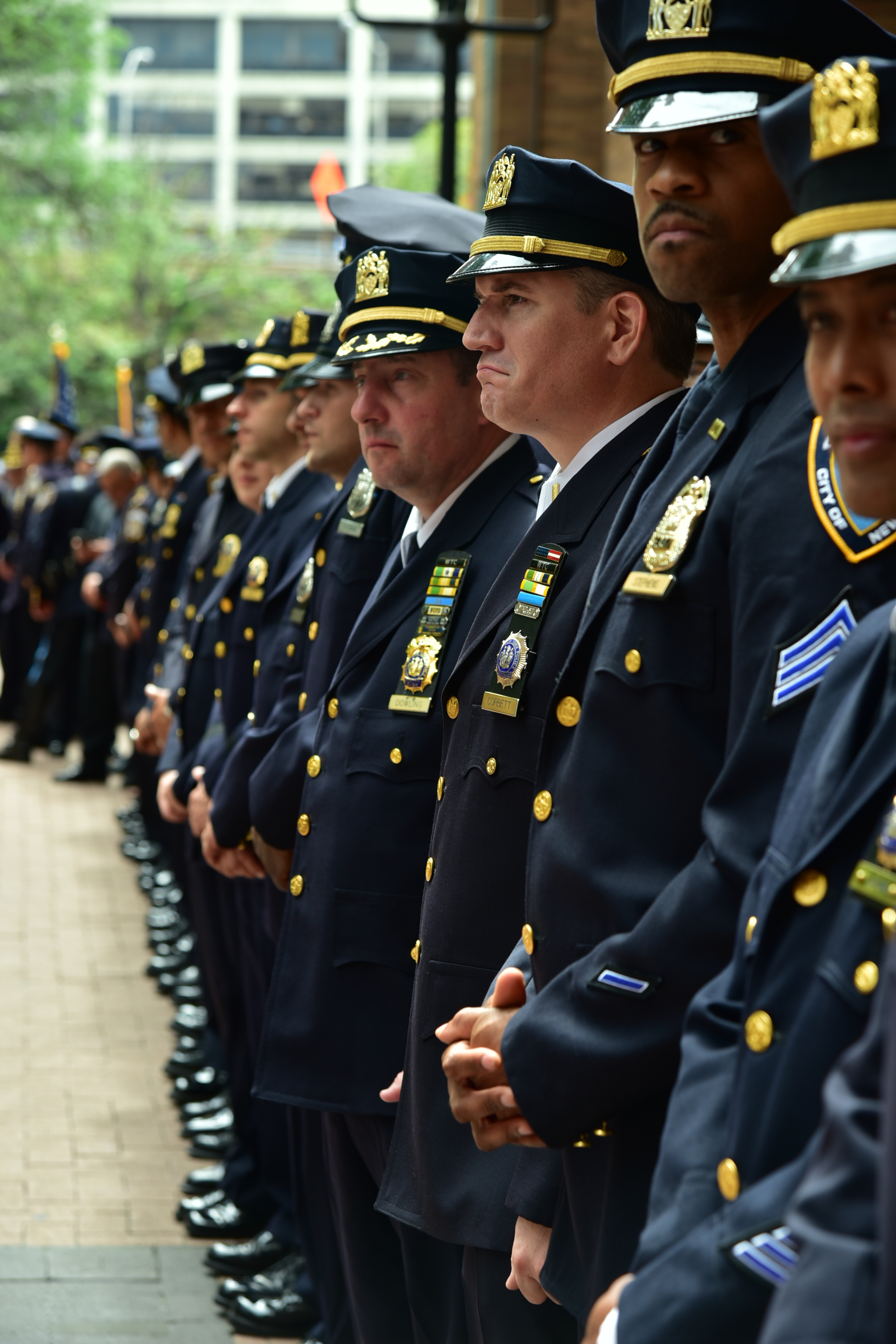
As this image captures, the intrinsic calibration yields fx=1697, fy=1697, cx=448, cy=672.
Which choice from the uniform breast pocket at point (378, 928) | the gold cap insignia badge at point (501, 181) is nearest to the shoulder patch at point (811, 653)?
the gold cap insignia badge at point (501, 181)

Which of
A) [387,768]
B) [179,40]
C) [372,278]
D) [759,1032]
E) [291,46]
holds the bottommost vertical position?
[387,768]

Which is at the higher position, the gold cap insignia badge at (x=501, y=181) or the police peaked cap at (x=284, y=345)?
the gold cap insignia badge at (x=501, y=181)

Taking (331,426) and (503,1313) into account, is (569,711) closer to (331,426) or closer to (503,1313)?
(503,1313)

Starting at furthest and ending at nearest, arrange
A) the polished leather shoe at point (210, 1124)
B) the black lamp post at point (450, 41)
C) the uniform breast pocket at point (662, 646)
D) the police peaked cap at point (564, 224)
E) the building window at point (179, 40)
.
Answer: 1. the building window at point (179, 40)
2. the black lamp post at point (450, 41)
3. the polished leather shoe at point (210, 1124)
4. the police peaked cap at point (564, 224)
5. the uniform breast pocket at point (662, 646)

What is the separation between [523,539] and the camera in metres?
2.68

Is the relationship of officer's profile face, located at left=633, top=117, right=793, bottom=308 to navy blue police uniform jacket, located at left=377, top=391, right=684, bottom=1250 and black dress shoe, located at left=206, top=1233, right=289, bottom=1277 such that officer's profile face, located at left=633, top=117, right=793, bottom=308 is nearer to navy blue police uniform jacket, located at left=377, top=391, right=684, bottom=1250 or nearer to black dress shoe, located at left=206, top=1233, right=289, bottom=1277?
navy blue police uniform jacket, located at left=377, top=391, right=684, bottom=1250

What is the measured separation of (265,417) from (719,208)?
10.4 feet

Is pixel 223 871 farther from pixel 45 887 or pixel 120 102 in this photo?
pixel 120 102

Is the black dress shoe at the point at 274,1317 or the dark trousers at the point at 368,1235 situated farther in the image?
the black dress shoe at the point at 274,1317

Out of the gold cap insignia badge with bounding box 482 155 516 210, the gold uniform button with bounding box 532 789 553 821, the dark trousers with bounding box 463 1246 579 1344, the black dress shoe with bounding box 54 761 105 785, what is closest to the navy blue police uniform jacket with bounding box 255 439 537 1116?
the dark trousers with bounding box 463 1246 579 1344

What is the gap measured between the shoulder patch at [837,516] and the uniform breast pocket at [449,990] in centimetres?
105

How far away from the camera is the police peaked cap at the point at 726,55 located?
6.69 ft

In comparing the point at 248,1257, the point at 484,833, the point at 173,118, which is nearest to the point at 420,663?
the point at 484,833

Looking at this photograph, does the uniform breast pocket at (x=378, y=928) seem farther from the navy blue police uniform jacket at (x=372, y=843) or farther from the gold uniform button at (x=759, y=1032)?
the gold uniform button at (x=759, y=1032)
